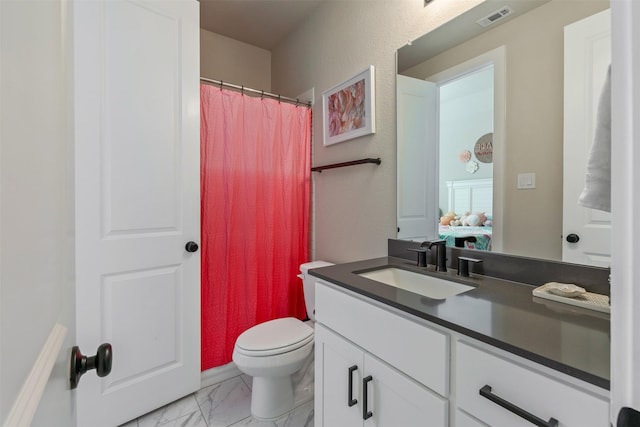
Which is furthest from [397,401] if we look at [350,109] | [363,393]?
[350,109]

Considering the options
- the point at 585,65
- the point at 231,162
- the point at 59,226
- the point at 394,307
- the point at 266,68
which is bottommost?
the point at 394,307

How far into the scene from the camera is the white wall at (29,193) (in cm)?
24

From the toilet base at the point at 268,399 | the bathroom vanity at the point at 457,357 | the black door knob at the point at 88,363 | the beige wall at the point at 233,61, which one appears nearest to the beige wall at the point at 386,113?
the beige wall at the point at 233,61

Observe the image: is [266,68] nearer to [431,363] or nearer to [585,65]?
[585,65]

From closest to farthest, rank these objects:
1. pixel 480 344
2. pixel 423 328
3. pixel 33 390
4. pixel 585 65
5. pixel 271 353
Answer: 1. pixel 33 390
2. pixel 480 344
3. pixel 423 328
4. pixel 585 65
5. pixel 271 353

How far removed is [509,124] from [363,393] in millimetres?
1139

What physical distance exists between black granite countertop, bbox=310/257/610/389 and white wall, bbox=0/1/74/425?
78cm

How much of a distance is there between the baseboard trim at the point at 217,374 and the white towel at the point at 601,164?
6.65ft

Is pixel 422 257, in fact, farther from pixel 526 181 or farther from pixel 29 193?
pixel 29 193

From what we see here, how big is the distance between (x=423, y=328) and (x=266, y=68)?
2768 mm

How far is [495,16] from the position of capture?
1168 mm

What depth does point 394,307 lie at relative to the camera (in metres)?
0.89

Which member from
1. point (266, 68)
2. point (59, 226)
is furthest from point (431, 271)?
point (266, 68)

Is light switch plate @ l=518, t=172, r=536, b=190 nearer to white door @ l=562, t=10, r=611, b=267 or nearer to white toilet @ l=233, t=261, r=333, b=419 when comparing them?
white door @ l=562, t=10, r=611, b=267
